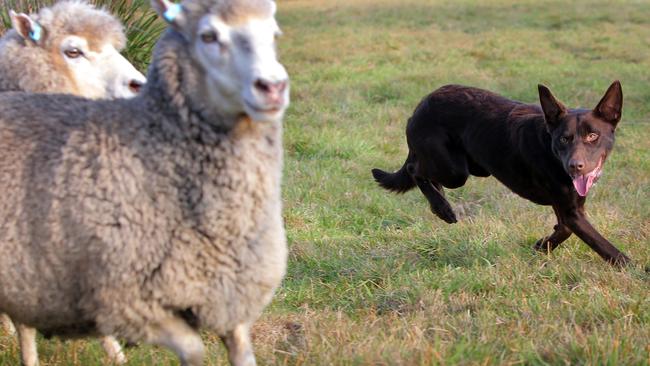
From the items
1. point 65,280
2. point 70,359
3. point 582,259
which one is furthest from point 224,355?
point 582,259

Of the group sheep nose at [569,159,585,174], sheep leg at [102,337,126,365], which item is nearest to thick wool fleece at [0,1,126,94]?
sheep leg at [102,337,126,365]

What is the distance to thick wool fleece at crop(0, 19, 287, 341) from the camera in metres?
3.10

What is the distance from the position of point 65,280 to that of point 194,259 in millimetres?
456

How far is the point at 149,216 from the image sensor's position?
3.13m

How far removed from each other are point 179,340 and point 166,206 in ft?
1.47

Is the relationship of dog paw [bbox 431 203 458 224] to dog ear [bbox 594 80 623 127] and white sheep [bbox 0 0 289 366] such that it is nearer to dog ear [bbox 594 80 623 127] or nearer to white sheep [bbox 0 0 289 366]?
dog ear [bbox 594 80 623 127]

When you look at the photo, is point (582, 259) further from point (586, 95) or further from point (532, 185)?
point (586, 95)

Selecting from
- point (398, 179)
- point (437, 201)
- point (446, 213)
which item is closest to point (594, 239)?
point (446, 213)

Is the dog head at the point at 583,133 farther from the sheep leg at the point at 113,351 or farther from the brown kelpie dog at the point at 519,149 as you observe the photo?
the sheep leg at the point at 113,351

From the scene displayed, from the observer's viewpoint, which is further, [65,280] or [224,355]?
[224,355]

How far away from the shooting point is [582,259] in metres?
5.38

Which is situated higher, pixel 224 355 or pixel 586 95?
pixel 224 355

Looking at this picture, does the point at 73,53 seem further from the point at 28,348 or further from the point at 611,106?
the point at 611,106

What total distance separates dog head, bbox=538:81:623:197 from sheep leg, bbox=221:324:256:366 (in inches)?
102
